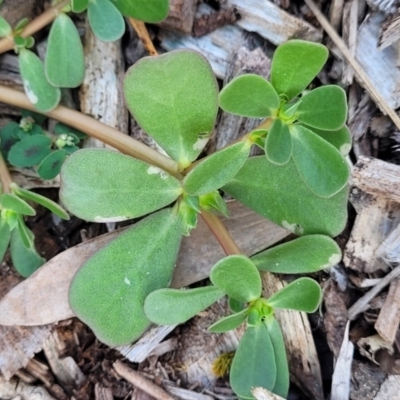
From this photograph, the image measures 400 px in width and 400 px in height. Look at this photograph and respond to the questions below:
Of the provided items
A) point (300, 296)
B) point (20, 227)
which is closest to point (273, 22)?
point (300, 296)

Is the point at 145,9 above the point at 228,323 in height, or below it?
above

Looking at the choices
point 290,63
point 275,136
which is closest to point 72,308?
point 275,136

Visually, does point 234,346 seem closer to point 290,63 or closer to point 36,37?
point 290,63

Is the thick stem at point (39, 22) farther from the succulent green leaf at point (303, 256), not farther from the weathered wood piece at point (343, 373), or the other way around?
the weathered wood piece at point (343, 373)

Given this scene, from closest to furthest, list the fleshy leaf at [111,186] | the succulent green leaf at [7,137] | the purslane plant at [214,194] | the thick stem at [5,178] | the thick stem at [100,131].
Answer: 1. the purslane plant at [214,194]
2. the fleshy leaf at [111,186]
3. the thick stem at [100,131]
4. the thick stem at [5,178]
5. the succulent green leaf at [7,137]

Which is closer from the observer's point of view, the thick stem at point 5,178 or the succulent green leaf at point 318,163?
the succulent green leaf at point 318,163

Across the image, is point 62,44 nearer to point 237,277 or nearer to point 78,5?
point 78,5

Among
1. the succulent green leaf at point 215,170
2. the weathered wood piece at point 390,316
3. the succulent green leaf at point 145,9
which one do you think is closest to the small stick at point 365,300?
the weathered wood piece at point 390,316
